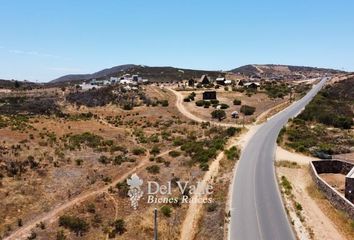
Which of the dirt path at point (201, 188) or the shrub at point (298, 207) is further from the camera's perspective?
the shrub at point (298, 207)

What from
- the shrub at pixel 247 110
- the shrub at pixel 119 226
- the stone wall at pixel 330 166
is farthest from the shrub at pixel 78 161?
the shrub at pixel 247 110

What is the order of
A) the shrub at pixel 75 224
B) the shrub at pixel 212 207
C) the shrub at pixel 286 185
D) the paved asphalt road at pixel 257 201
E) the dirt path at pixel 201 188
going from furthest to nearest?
the shrub at pixel 286 185 → the shrub at pixel 212 207 → the shrub at pixel 75 224 → the dirt path at pixel 201 188 → the paved asphalt road at pixel 257 201

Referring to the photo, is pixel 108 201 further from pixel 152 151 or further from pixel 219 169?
pixel 152 151

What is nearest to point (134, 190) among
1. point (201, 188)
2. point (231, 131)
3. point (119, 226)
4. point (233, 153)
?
point (201, 188)

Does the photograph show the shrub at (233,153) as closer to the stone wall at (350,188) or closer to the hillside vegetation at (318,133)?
the hillside vegetation at (318,133)

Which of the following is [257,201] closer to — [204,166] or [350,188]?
[350,188]
